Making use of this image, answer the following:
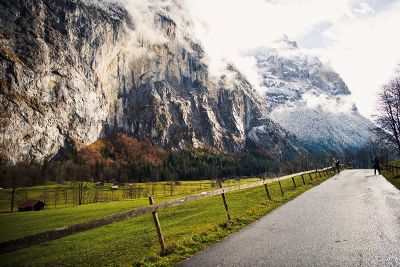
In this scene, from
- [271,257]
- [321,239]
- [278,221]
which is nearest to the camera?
[271,257]

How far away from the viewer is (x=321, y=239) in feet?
31.0

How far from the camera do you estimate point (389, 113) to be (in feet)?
155

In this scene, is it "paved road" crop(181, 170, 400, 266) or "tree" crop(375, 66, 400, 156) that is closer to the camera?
"paved road" crop(181, 170, 400, 266)

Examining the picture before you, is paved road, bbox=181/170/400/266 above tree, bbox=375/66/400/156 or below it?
below

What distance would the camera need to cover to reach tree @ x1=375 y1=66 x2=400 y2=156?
4250 cm

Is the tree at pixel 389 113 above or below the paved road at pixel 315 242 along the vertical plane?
above

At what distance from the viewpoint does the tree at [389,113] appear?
139 ft

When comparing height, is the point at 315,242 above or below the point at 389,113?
below

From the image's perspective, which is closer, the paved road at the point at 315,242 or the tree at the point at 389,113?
the paved road at the point at 315,242

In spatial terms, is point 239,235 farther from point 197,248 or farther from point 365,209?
point 365,209

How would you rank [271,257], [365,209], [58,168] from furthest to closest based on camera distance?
[58,168]
[365,209]
[271,257]

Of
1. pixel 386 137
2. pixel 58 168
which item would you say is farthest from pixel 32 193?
pixel 386 137

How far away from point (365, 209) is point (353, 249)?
744 cm

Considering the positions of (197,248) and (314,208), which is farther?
(314,208)
